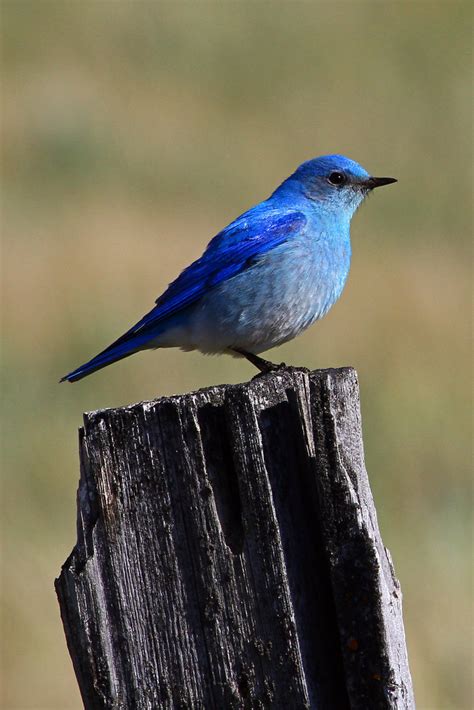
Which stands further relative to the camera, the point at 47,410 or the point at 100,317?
the point at 100,317

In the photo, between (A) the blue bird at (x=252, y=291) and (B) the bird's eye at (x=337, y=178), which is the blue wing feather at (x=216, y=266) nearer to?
(A) the blue bird at (x=252, y=291)

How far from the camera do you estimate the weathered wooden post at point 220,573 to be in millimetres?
2863

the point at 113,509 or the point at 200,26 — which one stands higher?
the point at 200,26

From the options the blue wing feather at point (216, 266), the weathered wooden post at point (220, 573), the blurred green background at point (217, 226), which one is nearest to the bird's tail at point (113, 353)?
the blue wing feather at point (216, 266)

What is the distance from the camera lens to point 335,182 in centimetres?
670

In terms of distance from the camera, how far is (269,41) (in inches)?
814

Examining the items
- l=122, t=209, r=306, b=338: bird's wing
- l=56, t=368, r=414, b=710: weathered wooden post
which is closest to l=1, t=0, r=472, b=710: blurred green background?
l=122, t=209, r=306, b=338: bird's wing

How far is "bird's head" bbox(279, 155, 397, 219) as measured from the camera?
6621 mm

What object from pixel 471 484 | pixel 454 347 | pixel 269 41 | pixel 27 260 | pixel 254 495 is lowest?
pixel 254 495

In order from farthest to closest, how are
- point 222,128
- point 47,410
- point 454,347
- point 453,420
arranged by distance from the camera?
point 222,128 → point 454,347 → point 453,420 → point 47,410

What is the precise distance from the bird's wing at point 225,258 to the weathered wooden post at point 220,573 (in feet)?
9.88

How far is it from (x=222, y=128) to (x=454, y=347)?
774 cm

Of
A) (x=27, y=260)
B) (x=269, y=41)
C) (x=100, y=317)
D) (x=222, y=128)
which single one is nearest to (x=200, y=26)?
(x=269, y=41)

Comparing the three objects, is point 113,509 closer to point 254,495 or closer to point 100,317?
point 254,495
